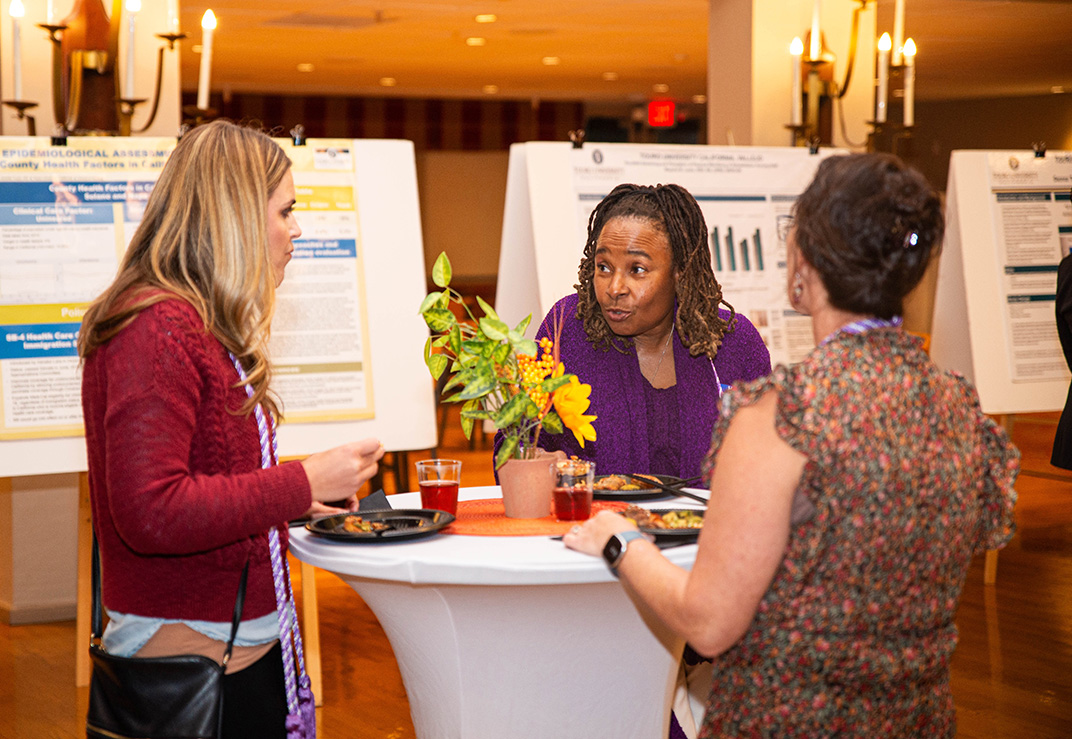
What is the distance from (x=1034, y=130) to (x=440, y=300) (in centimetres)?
1187

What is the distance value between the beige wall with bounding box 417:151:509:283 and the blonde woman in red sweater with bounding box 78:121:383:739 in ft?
39.0

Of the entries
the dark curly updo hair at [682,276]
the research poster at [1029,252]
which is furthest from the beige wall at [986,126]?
the dark curly updo hair at [682,276]

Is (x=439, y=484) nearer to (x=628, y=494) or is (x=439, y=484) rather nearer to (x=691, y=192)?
(x=628, y=494)

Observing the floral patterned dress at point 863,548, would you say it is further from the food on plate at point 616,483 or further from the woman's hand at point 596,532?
the food on plate at point 616,483

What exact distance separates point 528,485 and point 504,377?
194mm

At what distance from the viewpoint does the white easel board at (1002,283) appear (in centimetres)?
459

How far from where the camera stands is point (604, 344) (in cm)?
242

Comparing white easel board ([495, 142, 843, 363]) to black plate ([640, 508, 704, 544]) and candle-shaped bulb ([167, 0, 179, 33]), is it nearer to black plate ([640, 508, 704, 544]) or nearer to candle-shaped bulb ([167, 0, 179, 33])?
candle-shaped bulb ([167, 0, 179, 33])

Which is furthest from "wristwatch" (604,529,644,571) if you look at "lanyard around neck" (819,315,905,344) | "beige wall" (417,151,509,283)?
"beige wall" (417,151,509,283)

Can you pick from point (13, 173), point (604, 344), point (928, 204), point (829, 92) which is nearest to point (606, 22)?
point (829, 92)

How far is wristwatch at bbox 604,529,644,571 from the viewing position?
144cm

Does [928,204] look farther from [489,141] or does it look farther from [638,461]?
[489,141]

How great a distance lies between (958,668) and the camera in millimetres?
3580

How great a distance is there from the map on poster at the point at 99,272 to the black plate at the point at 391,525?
1.68 meters
